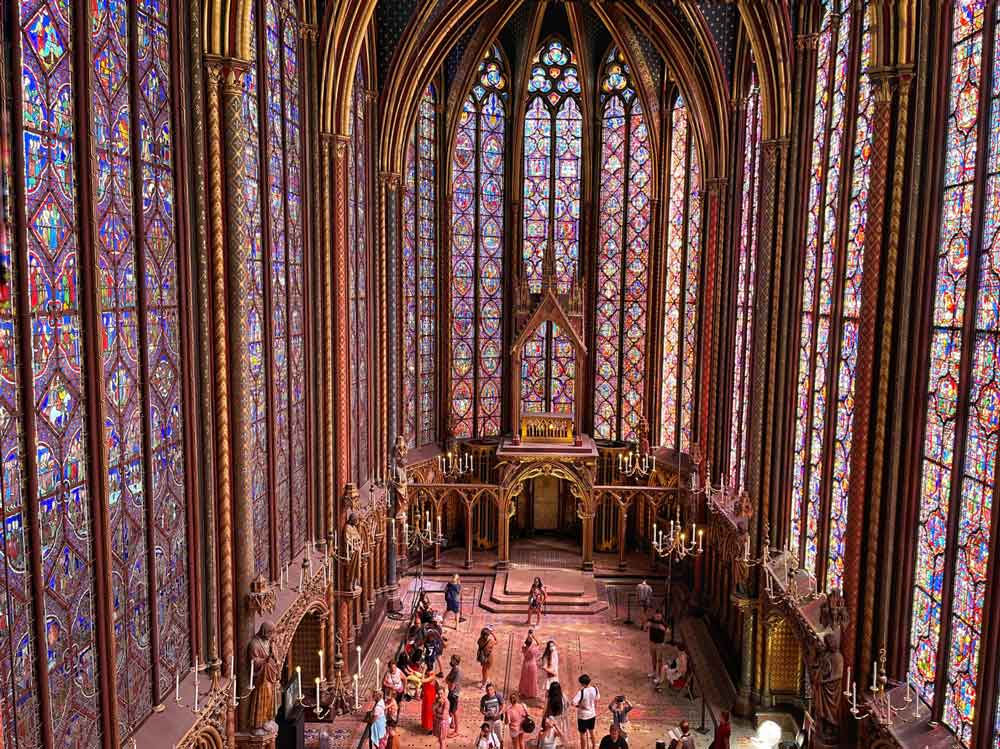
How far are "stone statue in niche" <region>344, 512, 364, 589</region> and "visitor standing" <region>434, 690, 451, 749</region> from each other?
11.7 feet

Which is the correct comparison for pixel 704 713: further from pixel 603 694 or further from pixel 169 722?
pixel 169 722

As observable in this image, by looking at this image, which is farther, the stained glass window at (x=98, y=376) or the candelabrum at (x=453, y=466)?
the candelabrum at (x=453, y=466)

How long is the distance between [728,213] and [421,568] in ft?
41.2

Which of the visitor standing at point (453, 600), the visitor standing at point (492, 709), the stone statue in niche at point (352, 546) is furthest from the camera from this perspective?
the visitor standing at point (453, 600)

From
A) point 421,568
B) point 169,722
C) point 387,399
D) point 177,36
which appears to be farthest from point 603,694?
point 177,36

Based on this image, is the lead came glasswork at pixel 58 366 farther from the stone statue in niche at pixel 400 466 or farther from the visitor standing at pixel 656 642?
the stone statue in niche at pixel 400 466

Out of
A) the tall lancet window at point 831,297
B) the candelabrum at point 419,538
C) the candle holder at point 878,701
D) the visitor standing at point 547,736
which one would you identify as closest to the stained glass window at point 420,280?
A: the candelabrum at point 419,538

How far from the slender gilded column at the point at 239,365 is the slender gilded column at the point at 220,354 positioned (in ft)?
0.52

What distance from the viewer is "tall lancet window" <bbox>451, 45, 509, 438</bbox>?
28.4 m

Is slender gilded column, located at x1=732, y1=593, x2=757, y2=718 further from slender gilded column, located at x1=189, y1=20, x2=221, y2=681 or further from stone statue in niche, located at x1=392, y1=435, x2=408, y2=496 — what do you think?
slender gilded column, located at x1=189, y1=20, x2=221, y2=681

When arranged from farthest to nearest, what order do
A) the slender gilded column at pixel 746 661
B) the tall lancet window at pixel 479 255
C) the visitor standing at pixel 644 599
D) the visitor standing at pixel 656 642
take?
the tall lancet window at pixel 479 255 → the visitor standing at pixel 644 599 → the visitor standing at pixel 656 642 → the slender gilded column at pixel 746 661

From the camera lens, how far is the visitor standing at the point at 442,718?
1677 centimetres

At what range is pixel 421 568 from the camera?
24844mm

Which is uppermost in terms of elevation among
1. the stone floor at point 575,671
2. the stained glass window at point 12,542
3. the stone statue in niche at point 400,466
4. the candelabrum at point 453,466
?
the stained glass window at point 12,542
